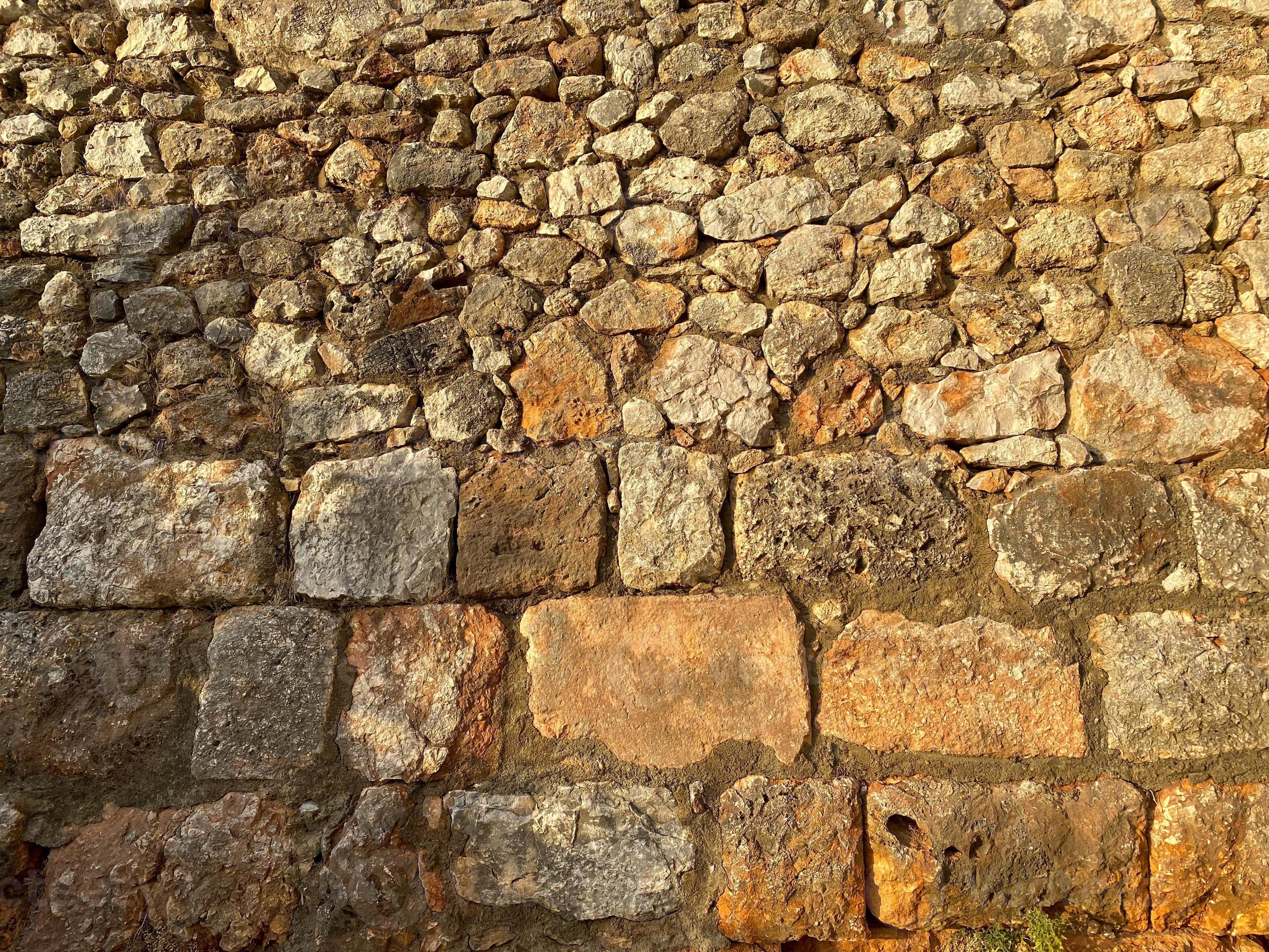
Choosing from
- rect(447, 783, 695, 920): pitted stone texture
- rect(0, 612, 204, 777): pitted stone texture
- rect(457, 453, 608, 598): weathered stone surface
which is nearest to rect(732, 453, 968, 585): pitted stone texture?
rect(457, 453, 608, 598): weathered stone surface

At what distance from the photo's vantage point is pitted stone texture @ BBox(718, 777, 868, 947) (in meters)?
1.56

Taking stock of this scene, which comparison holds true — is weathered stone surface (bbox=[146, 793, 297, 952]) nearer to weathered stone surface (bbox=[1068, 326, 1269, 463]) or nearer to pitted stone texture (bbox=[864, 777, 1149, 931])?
pitted stone texture (bbox=[864, 777, 1149, 931])

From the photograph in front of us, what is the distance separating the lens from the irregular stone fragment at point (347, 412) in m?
1.93

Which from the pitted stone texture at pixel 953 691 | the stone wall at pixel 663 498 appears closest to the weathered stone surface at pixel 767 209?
the stone wall at pixel 663 498

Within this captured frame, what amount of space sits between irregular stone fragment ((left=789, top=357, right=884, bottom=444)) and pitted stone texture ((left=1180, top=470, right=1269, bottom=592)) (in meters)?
0.72

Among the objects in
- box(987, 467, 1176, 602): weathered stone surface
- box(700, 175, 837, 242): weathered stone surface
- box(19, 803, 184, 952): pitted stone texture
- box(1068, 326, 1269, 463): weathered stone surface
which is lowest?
box(19, 803, 184, 952): pitted stone texture

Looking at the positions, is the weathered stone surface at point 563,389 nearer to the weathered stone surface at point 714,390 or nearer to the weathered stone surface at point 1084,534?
the weathered stone surface at point 714,390

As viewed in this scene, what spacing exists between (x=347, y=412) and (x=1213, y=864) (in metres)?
2.25

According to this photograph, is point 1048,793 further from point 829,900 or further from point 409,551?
point 409,551

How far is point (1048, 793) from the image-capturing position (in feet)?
5.17

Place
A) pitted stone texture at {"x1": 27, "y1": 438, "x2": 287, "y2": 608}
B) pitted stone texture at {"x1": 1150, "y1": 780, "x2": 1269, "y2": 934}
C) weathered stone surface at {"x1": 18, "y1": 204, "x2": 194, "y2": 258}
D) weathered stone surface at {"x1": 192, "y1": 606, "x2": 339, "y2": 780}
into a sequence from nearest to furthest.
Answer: pitted stone texture at {"x1": 1150, "y1": 780, "x2": 1269, "y2": 934}
weathered stone surface at {"x1": 192, "y1": 606, "x2": 339, "y2": 780}
pitted stone texture at {"x1": 27, "y1": 438, "x2": 287, "y2": 608}
weathered stone surface at {"x1": 18, "y1": 204, "x2": 194, "y2": 258}

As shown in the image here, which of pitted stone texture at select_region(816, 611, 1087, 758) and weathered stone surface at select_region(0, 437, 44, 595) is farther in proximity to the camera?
weathered stone surface at select_region(0, 437, 44, 595)

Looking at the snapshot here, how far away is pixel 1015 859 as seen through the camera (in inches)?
60.7

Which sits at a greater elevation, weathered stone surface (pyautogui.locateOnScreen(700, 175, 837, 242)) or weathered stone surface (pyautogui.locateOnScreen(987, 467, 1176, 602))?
weathered stone surface (pyautogui.locateOnScreen(700, 175, 837, 242))
